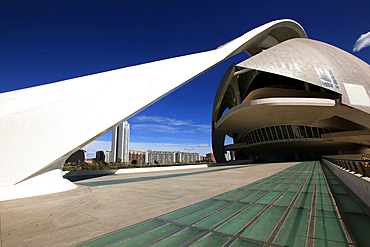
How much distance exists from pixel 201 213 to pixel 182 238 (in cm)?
103

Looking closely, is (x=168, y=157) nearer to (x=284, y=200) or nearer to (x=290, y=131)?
(x=290, y=131)

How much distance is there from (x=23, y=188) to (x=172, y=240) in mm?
4928

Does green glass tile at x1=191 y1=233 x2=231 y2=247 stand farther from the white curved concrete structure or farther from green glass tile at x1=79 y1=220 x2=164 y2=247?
the white curved concrete structure

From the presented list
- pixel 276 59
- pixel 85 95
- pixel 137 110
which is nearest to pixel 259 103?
pixel 276 59

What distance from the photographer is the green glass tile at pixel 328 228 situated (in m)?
1.96

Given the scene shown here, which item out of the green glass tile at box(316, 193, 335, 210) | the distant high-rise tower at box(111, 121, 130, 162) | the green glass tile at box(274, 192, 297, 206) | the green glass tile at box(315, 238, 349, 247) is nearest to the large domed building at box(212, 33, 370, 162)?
the green glass tile at box(316, 193, 335, 210)

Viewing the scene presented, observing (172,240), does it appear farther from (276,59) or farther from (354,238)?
(276,59)

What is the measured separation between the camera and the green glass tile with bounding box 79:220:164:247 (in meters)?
2.06

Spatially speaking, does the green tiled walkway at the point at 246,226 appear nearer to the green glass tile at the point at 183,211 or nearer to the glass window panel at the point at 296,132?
the green glass tile at the point at 183,211

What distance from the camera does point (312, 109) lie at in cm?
2119

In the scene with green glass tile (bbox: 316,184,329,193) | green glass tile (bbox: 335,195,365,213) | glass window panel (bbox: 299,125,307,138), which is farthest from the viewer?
glass window panel (bbox: 299,125,307,138)

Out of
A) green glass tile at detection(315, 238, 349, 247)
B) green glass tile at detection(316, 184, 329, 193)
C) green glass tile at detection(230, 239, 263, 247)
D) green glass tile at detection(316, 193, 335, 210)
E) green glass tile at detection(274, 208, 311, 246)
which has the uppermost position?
green glass tile at detection(315, 238, 349, 247)

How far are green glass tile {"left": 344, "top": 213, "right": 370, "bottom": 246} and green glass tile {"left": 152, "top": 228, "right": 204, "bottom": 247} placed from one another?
182 cm

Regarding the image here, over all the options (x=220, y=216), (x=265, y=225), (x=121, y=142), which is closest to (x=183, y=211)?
(x=220, y=216)
